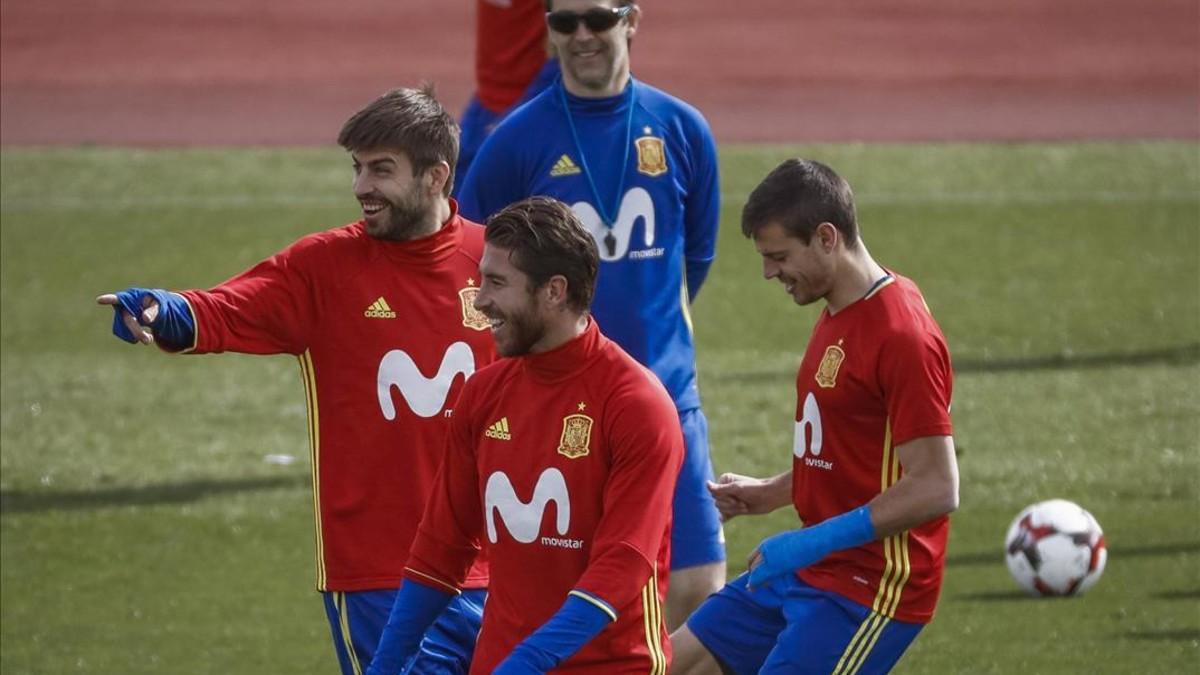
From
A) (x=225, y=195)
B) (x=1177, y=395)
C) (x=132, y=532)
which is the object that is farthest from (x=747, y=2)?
(x=132, y=532)

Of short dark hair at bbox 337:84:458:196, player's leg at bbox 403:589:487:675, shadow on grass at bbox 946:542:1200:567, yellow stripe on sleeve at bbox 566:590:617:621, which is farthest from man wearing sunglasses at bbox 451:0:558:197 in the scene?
yellow stripe on sleeve at bbox 566:590:617:621

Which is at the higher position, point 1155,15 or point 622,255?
point 622,255

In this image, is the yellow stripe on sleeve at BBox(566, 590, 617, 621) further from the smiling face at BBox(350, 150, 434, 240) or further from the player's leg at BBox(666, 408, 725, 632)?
the player's leg at BBox(666, 408, 725, 632)

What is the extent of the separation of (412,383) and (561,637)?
4.43 feet

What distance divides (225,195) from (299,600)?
10218 millimetres

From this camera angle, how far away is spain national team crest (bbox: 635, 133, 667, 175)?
7.14 m

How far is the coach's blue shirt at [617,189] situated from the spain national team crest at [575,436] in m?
2.17

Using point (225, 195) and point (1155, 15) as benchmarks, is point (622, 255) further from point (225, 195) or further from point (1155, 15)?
point (1155, 15)

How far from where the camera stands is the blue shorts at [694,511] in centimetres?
714

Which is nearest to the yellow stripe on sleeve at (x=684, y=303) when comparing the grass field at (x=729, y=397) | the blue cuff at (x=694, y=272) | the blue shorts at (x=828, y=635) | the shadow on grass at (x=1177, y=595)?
the blue cuff at (x=694, y=272)

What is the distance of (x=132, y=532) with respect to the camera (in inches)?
A: 422

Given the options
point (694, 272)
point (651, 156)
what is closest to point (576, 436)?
point (651, 156)

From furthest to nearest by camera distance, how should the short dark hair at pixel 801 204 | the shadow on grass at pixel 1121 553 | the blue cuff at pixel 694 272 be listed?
1. the shadow on grass at pixel 1121 553
2. the blue cuff at pixel 694 272
3. the short dark hair at pixel 801 204

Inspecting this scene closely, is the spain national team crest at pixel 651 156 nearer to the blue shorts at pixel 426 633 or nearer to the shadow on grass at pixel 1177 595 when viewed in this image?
the blue shorts at pixel 426 633
